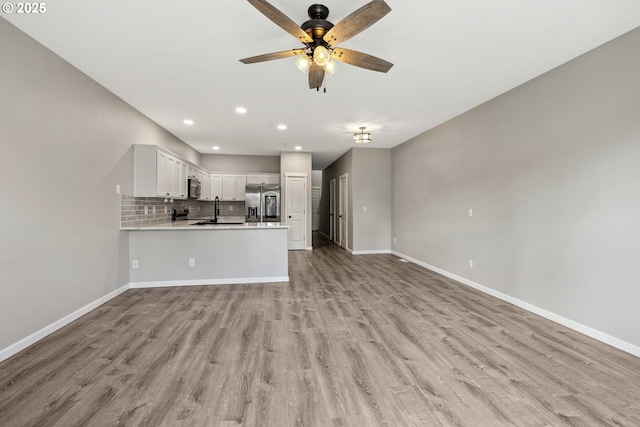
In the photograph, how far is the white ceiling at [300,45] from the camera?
2.07 metres

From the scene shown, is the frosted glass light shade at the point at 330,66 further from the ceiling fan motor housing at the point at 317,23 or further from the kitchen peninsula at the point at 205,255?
the kitchen peninsula at the point at 205,255

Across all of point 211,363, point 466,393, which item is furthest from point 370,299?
point 211,363

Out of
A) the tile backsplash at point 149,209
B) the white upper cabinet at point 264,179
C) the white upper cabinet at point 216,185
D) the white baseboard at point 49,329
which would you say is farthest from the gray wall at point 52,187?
the white upper cabinet at point 264,179

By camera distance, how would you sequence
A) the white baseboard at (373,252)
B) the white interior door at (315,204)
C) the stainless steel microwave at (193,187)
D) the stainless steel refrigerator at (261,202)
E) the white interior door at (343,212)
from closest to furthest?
1. the stainless steel microwave at (193,187)
2. the white baseboard at (373,252)
3. the stainless steel refrigerator at (261,202)
4. the white interior door at (343,212)
5. the white interior door at (315,204)

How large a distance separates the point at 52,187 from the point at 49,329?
1.36 meters

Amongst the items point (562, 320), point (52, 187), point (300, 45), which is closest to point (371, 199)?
point (562, 320)

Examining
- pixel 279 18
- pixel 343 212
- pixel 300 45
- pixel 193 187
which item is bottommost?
pixel 343 212

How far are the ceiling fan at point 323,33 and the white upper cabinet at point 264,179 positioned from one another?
217 inches

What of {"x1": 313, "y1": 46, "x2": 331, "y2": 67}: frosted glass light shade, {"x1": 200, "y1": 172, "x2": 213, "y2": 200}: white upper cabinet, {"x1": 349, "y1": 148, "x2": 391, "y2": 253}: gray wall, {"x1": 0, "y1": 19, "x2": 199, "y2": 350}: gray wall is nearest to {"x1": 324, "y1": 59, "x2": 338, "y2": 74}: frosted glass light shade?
{"x1": 313, "y1": 46, "x2": 331, "y2": 67}: frosted glass light shade

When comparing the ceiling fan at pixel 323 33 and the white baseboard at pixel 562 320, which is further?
the white baseboard at pixel 562 320

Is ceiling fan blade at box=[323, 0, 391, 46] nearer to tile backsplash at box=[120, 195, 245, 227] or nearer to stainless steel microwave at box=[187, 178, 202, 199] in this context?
tile backsplash at box=[120, 195, 245, 227]

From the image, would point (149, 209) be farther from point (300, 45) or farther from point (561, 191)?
point (561, 191)

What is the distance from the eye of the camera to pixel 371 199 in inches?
276

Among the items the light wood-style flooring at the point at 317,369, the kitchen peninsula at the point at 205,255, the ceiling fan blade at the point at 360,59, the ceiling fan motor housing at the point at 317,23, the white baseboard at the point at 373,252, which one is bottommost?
the light wood-style flooring at the point at 317,369
